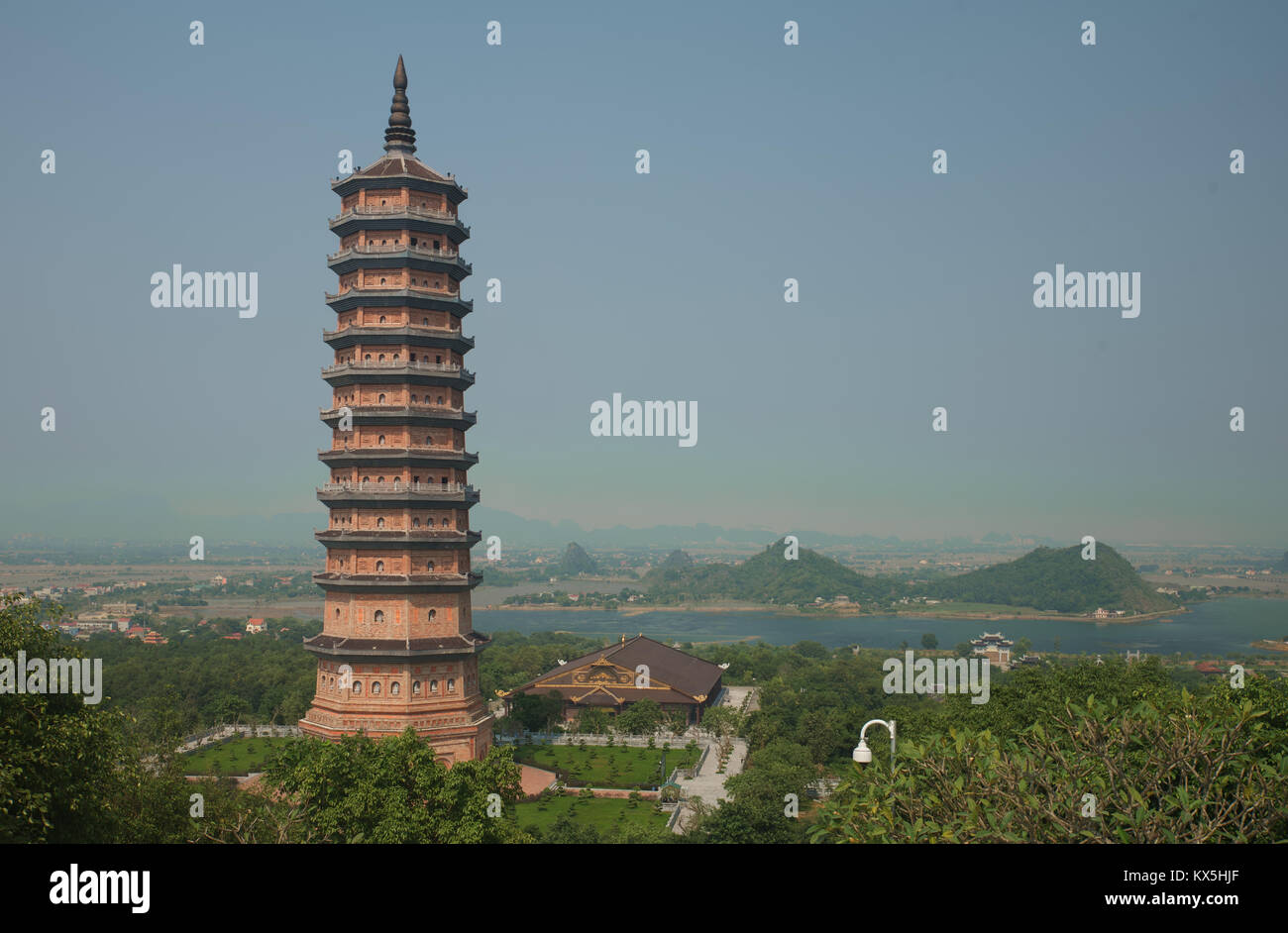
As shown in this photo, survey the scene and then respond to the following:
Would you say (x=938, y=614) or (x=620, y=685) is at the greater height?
(x=620, y=685)

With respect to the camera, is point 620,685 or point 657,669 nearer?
point 620,685

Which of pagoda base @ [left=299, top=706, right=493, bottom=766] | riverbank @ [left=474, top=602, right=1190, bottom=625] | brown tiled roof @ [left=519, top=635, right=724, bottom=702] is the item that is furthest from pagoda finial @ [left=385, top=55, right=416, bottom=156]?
riverbank @ [left=474, top=602, right=1190, bottom=625]

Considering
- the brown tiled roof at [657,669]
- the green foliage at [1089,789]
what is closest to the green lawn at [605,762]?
the brown tiled roof at [657,669]

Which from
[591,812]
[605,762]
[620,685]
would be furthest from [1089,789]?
[620,685]

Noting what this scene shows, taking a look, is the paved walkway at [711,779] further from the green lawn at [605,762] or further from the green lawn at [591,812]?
the green lawn at [591,812]

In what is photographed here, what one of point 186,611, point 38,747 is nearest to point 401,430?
point 38,747

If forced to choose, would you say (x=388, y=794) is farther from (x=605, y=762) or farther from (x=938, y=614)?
(x=938, y=614)
